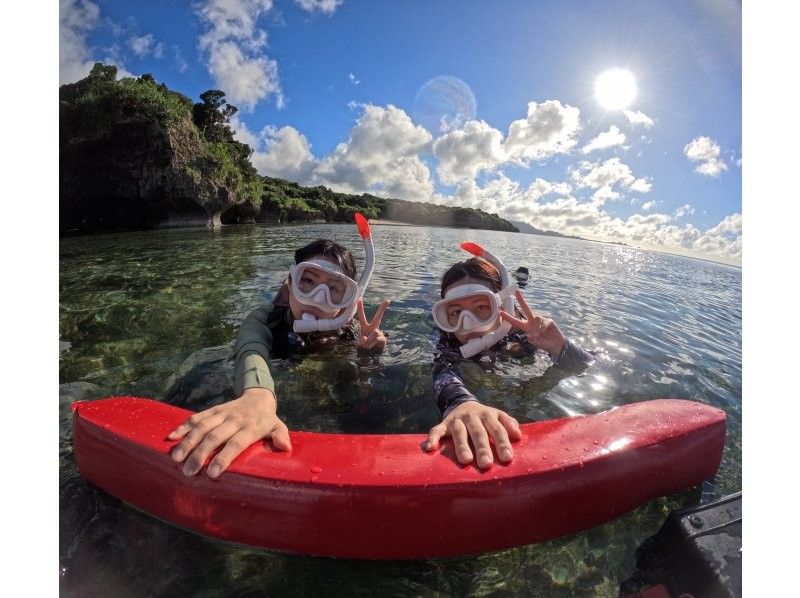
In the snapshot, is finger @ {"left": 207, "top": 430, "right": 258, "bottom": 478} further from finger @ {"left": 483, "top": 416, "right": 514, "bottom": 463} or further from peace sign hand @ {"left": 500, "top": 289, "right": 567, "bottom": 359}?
peace sign hand @ {"left": 500, "top": 289, "right": 567, "bottom": 359}

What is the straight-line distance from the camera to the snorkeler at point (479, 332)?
76.7 inches

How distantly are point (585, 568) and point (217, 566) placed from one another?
1.42 m

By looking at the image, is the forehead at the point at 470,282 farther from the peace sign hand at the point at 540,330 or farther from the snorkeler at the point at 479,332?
the peace sign hand at the point at 540,330

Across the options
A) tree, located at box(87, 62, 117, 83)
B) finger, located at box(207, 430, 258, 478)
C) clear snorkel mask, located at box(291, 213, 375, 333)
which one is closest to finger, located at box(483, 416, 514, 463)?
finger, located at box(207, 430, 258, 478)

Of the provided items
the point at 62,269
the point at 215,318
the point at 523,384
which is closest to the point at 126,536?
the point at 523,384

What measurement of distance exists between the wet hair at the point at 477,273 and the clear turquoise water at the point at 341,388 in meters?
0.77

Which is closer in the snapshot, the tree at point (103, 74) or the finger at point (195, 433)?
the finger at point (195, 433)

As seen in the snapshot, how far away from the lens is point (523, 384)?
3.18 metres

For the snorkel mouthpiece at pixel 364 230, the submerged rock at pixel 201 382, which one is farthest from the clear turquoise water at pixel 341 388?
the snorkel mouthpiece at pixel 364 230

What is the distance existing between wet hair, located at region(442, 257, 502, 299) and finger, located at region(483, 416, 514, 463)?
1.51m

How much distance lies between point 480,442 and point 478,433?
6 cm

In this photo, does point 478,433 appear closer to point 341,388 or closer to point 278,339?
point 341,388

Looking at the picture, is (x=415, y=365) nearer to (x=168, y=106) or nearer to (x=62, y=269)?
(x=62, y=269)
